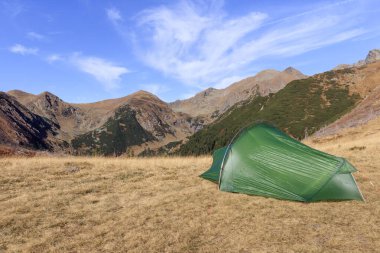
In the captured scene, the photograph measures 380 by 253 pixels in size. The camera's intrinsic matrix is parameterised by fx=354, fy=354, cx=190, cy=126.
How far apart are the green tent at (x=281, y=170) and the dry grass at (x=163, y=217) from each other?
571mm

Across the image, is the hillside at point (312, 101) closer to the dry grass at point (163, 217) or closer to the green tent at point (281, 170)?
the green tent at point (281, 170)

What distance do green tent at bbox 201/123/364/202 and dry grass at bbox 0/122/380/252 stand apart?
0.57 m

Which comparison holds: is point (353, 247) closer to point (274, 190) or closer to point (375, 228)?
point (375, 228)

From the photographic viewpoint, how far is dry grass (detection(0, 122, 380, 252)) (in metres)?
9.31

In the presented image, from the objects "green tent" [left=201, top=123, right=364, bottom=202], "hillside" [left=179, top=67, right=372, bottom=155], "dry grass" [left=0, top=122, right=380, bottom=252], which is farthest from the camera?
"hillside" [left=179, top=67, right=372, bottom=155]

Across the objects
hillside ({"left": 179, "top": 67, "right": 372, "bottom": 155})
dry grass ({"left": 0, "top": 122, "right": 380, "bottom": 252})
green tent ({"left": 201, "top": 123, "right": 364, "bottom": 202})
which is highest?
Answer: hillside ({"left": 179, "top": 67, "right": 372, "bottom": 155})

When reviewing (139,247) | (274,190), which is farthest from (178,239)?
(274,190)

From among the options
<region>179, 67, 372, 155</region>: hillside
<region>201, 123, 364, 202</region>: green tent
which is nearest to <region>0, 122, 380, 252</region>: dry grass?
<region>201, 123, 364, 202</region>: green tent

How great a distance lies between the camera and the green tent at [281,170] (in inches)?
542

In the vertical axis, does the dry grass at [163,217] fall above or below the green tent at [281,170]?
below

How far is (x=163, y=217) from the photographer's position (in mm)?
11477

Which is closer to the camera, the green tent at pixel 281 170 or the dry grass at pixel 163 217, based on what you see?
the dry grass at pixel 163 217

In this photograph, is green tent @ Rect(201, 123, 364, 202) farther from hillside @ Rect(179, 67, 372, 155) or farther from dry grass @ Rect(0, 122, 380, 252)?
hillside @ Rect(179, 67, 372, 155)

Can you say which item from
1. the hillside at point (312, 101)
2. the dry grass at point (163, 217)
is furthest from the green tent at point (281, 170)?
the hillside at point (312, 101)
